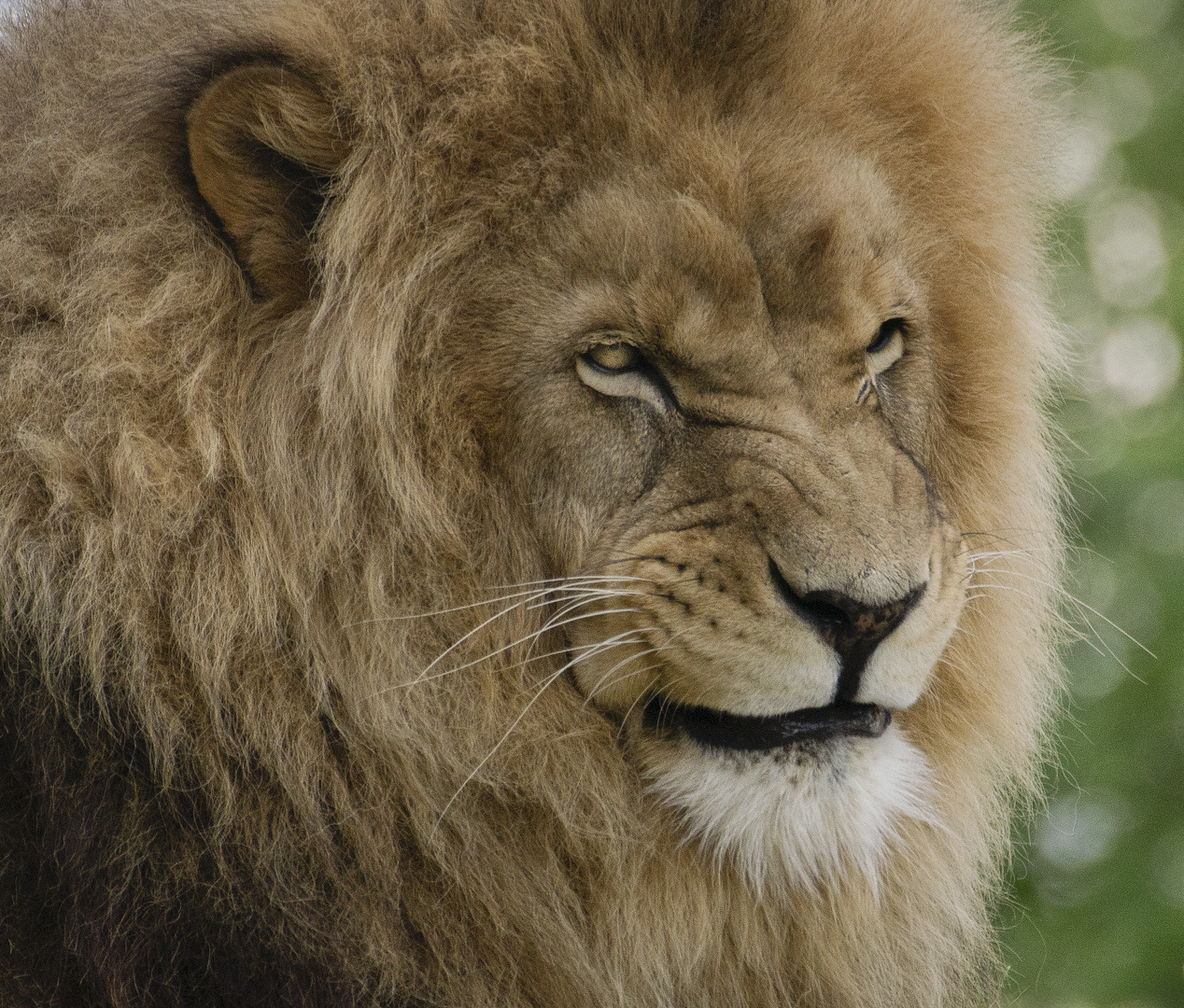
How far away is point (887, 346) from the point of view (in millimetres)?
2775

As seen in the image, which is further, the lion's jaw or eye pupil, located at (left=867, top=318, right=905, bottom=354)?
eye pupil, located at (left=867, top=318, right=905, bottom=354)

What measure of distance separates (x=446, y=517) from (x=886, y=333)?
1022 mm

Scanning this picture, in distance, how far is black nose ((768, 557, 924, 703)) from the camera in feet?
7.52

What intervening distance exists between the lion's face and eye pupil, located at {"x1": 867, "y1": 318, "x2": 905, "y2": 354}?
0.14m

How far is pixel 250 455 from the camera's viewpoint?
8.20ft

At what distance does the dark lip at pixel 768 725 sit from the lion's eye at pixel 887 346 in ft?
2.38

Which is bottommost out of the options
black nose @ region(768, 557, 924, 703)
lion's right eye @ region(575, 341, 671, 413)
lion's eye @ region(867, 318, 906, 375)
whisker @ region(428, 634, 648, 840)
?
whisker @ region(428, 634, 648, 840)

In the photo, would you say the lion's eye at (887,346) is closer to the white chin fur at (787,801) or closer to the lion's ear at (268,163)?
the white chin fur at (787,801)

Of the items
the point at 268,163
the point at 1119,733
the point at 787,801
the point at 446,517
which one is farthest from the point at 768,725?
the point at 1119,733

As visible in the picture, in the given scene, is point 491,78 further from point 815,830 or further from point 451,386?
point 815,830

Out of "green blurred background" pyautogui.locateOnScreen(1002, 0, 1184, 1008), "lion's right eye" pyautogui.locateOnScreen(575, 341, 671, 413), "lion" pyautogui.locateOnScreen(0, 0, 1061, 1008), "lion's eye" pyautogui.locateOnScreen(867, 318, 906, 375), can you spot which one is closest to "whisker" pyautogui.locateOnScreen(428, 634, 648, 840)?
"lion" pyautogui.locateOnScreen(0, 0, 1061, 1008)

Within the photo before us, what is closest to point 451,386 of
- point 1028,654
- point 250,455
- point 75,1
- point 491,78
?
point 250,455

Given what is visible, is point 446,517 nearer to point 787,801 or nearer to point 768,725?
point 768,725

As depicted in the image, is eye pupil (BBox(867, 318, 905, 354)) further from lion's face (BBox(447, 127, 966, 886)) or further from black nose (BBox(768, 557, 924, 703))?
black nose (BBox(768, 557, 924, 703))
